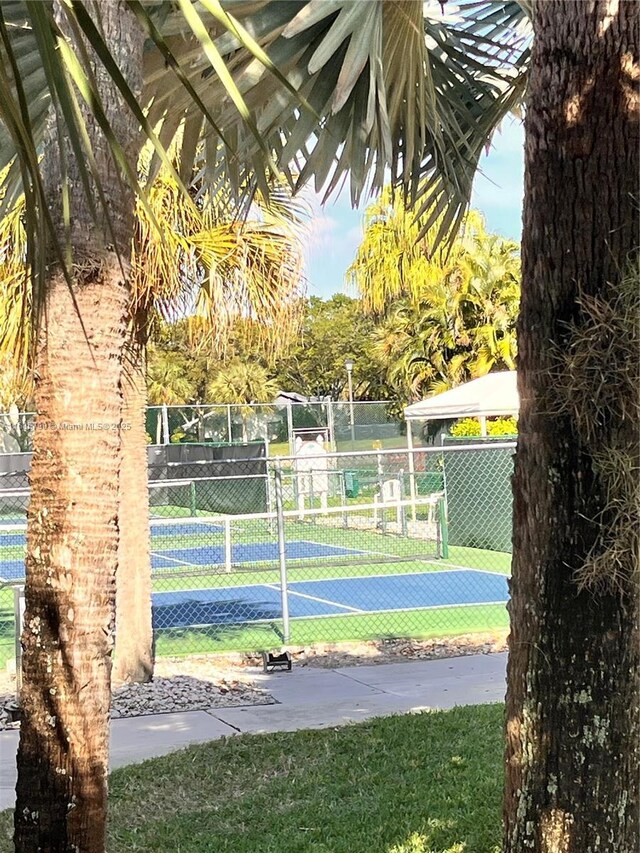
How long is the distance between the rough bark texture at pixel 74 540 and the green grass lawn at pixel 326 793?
59.0 inches

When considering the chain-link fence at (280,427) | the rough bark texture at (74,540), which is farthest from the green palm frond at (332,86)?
the chain-link fence at (280,427)

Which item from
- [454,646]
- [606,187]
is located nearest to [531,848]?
[606,187]

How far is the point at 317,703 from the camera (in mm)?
7961

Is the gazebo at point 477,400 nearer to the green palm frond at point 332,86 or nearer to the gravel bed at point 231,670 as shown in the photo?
the gravel bed at point 231,670

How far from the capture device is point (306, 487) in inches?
1070

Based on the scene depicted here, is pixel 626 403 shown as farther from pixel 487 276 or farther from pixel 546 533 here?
pixel 487 276

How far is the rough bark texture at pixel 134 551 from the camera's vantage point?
8.40 m

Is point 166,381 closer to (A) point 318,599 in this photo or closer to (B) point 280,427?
(B) point 280,427

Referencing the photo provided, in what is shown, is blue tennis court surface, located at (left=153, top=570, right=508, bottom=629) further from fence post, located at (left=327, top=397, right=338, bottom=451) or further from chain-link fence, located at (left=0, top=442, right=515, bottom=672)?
fence post, located at (left=327, top=397, right=338, bottom=451)

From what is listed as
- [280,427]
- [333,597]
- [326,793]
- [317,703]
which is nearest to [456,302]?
[280,427]

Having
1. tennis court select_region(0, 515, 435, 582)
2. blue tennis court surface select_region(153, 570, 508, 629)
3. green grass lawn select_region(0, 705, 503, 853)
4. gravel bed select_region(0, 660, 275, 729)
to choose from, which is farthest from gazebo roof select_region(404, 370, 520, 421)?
green grass lawn select_region(0, 705, 503, 853)

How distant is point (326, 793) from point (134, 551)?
343cm

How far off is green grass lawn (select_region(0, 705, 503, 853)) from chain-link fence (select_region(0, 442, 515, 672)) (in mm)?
2979

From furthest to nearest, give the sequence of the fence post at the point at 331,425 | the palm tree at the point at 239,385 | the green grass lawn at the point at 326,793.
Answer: the palm tree at the point at 239,385, the fence post at the point at 331,425, the green grass lawn at the point at 326,793
